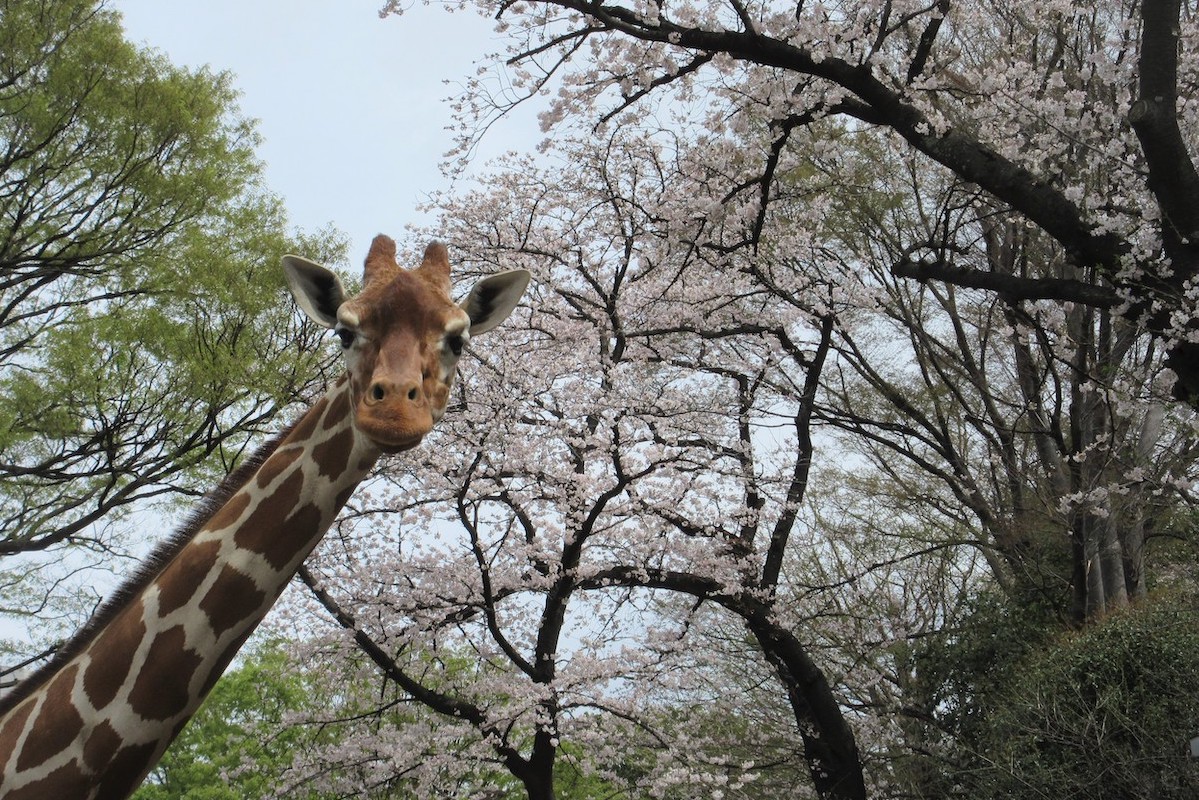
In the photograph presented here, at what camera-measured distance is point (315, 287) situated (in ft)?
11.7

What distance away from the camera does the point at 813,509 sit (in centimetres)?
1542

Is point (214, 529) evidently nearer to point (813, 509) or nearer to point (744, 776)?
point (744, 776)

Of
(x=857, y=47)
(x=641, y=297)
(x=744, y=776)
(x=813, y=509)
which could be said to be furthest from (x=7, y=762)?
(x=813, y=509)

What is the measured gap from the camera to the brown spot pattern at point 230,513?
11.7 ft

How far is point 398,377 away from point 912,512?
13.0 m

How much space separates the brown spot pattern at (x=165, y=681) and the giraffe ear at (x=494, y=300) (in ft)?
4.84

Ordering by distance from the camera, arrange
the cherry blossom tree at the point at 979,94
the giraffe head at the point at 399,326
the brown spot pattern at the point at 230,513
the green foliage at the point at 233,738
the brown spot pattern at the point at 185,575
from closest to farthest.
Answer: the giraffe head at the point at 399,326 < the brown spot pattern at the point at 185,575 < the brown spot pattern at the point at 230,513 < the cherry blossom tree at the point at 979,94 < the green foliage at the point at 233,738

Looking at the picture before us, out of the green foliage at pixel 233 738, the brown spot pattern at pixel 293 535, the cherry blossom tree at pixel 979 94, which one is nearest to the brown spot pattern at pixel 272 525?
the brown spot pattern at pixel 293 535

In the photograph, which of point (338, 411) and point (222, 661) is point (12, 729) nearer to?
point (222, 661)

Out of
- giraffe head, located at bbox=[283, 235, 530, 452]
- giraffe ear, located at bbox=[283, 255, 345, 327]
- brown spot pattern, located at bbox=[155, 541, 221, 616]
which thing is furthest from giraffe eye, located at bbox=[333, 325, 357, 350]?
brown spot pattern, located at bbox=[155, 541, 221, 616]

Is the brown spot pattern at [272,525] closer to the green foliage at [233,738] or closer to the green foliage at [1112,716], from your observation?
the green foliage at [1112,716]

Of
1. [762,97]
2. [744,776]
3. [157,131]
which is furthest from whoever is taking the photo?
[157,131]

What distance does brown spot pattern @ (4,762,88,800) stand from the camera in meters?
3.21

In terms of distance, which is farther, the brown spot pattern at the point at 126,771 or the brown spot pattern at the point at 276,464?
the brown spot pattern at the point at 276,464
